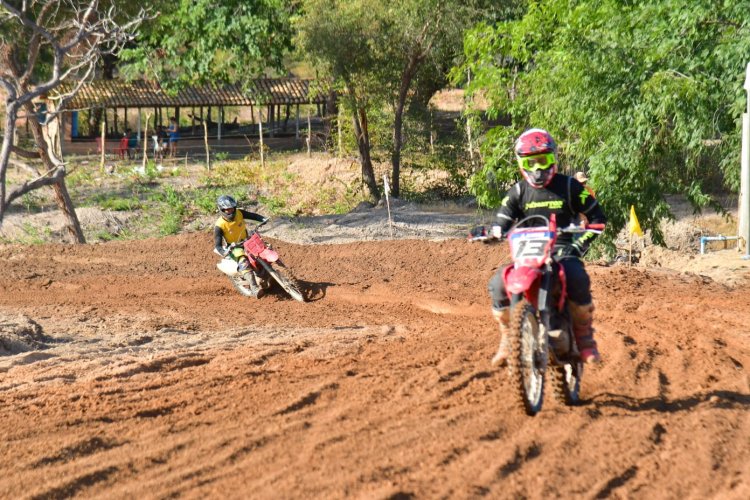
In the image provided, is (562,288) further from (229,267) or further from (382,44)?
(382,44)

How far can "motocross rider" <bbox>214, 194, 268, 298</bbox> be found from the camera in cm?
1549

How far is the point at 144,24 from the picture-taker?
102ft

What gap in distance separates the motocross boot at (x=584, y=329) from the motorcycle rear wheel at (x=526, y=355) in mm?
445

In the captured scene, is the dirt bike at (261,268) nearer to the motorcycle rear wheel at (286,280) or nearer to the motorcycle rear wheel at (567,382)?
the motorcycle rear wheel at (286,280)

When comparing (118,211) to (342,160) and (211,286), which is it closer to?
(342,160)

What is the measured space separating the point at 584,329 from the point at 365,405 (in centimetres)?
177

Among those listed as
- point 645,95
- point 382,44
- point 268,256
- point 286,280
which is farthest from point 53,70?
point 645,95

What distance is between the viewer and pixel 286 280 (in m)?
15.2

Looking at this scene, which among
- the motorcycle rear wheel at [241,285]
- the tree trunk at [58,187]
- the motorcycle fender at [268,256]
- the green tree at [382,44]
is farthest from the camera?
the green tree at [382,44]

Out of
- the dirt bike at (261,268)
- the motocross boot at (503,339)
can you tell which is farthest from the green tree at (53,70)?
the motocross boot at (503,339)

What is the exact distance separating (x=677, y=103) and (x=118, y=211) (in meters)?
19.5

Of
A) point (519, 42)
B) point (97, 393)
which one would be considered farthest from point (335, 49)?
point (97, 393)

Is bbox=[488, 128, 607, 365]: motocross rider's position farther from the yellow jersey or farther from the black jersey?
the yellow jersey

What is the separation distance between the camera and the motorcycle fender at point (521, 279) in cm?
666
